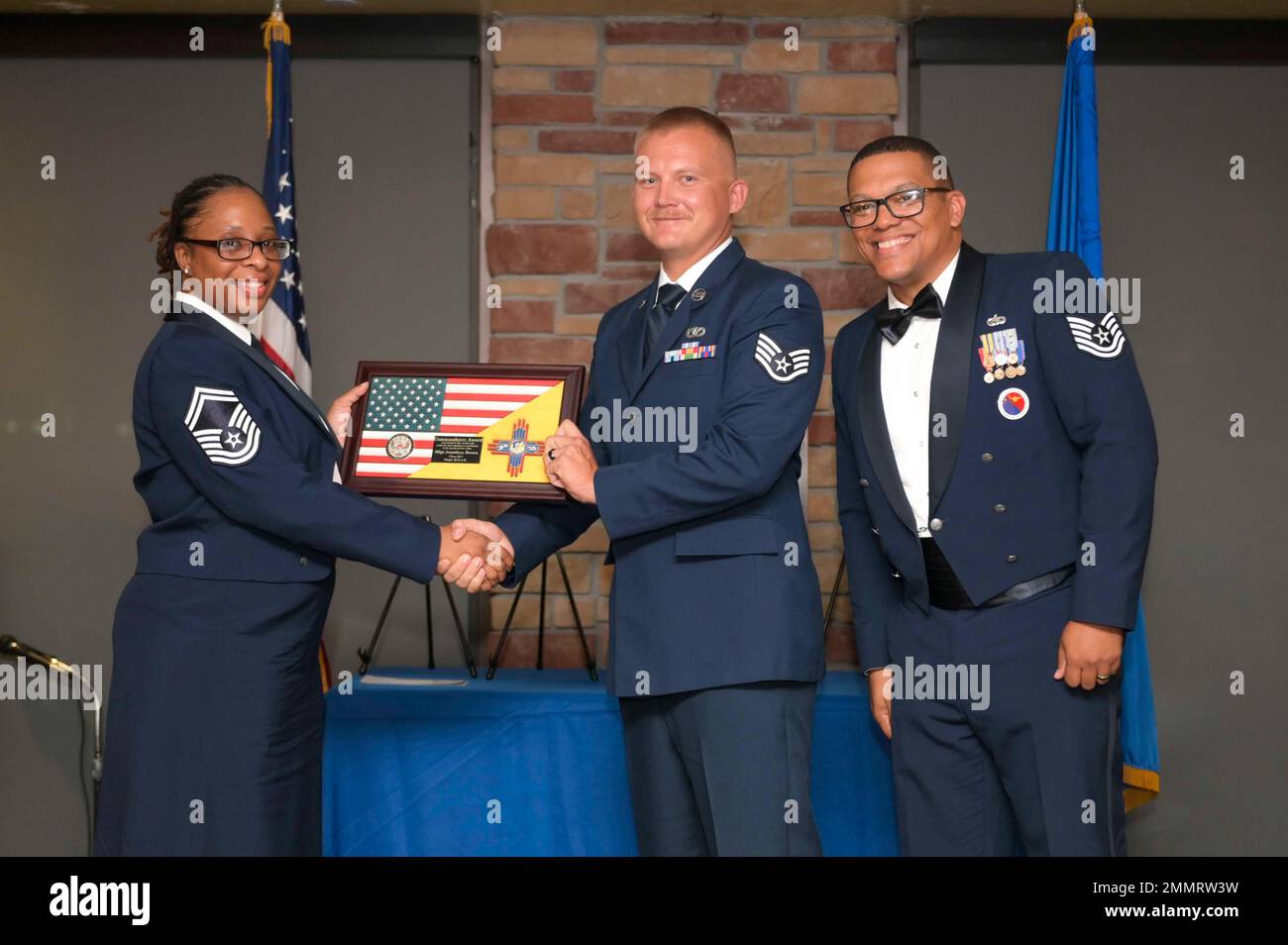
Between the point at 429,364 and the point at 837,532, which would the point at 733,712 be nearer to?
the point at 429,364

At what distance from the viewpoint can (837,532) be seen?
3600 mm

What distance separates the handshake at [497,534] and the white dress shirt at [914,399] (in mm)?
627

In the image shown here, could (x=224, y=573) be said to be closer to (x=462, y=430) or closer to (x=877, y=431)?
(x=462, y=430)

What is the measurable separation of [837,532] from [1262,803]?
5.03 feet

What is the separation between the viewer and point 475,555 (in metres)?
2.59

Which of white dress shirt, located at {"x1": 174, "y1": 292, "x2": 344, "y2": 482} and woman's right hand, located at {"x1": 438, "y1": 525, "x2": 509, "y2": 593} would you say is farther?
woman's right hand, located at {"x1": 438, "y1": 525, "x2": 509, "y2": 593}

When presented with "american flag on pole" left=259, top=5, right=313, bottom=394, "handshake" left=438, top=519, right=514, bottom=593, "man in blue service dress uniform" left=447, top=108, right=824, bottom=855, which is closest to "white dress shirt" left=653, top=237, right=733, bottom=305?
"man in blue service dress uniform" left=447, top=108, right=824, bottom=855

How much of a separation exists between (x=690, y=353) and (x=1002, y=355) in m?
0.62

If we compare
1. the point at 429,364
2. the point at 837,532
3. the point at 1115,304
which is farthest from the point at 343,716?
the point at 1115,304

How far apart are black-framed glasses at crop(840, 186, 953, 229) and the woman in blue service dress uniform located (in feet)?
3.68

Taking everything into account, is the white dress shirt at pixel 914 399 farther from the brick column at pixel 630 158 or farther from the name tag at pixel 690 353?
the brick column at pixel 630 158

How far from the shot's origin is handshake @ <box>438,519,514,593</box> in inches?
101

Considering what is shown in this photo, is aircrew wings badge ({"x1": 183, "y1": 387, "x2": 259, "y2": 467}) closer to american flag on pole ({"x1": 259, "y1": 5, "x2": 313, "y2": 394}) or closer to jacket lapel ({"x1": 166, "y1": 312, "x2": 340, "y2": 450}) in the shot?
jacket lapel ({"x1": 166, "y1": 312, "x2": 340, "y2": 450})

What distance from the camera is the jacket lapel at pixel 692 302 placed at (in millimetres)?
2463
